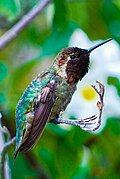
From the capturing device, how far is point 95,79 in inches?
117

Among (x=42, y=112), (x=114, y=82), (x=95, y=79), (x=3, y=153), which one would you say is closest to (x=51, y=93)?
(x=42, y=112)

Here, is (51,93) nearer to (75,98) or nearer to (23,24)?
(23,24)

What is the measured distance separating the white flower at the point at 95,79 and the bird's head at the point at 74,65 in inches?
34.7

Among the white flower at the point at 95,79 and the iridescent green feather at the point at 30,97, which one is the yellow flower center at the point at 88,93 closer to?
the white flower at the point at 95,79

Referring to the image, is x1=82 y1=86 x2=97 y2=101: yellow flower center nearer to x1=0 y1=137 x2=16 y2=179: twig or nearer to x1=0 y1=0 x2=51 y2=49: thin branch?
x1=0 y1=0 x2=51 y2=49: thin branch

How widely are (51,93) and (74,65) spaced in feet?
0.45

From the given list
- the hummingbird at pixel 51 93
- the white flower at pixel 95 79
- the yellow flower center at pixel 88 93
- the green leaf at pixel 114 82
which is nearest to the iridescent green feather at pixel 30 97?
the hummingbird at pixel 51 93

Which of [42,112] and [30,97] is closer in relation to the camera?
[42,112]

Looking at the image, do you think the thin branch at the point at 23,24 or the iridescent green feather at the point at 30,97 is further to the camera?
the thin branch at the point at 23,24

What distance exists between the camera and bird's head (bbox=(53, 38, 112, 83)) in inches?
73.7

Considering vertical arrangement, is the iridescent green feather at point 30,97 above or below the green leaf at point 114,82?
below

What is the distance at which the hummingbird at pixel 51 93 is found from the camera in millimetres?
1783

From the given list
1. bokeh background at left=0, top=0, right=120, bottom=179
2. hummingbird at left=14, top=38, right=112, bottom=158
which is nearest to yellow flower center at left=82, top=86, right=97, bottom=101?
bokeh background at left=0, top=0, right=120, bottom=179

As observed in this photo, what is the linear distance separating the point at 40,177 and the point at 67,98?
4.72ft
